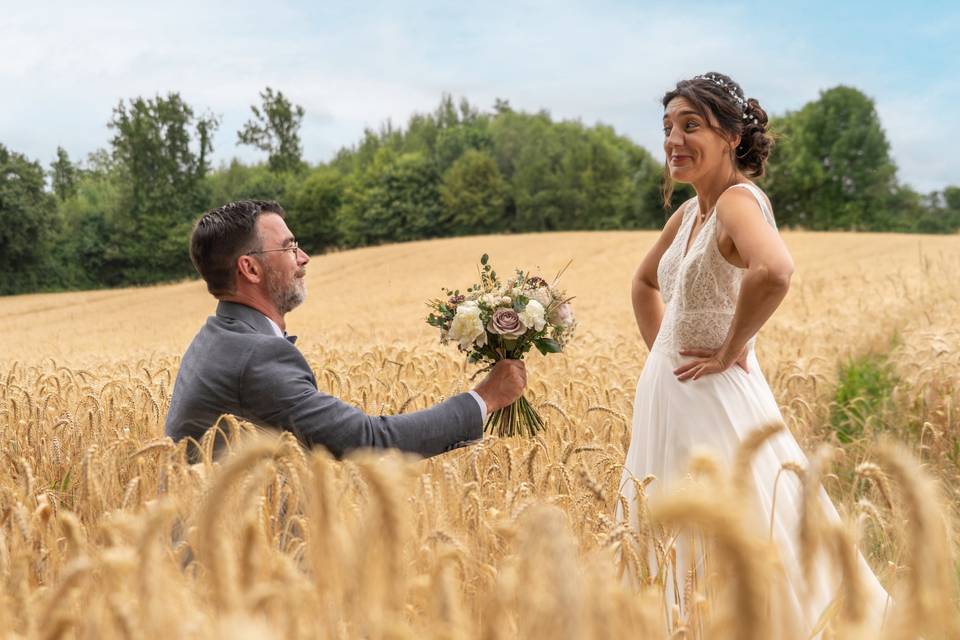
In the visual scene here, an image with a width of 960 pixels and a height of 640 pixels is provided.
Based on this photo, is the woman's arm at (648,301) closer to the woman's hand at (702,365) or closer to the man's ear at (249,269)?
the woman's hand at (702,365)

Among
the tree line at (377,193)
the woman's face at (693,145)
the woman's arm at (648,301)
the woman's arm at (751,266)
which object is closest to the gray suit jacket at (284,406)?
the woman's arm at (751,266)

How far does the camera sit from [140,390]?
519cm

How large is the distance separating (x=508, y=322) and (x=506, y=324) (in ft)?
0.04

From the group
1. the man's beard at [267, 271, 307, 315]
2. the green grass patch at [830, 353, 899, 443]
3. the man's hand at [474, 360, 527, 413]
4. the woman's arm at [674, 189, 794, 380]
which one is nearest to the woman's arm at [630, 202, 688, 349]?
the woman's arm at [674, 189, 794, 380]

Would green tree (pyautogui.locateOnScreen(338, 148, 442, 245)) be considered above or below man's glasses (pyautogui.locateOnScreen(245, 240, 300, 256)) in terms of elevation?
above

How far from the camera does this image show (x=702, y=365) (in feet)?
10.7

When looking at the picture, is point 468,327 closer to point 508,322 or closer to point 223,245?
point 508,322

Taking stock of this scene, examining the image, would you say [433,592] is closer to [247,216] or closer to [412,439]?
[412,439]

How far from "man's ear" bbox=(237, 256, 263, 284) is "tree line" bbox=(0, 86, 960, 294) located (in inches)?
2032

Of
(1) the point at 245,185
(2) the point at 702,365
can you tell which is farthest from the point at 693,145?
(1) the point at 245,185

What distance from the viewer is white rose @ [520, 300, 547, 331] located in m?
3.43

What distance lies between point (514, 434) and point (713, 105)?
1663 mm

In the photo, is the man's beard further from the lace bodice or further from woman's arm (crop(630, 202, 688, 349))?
woman's arm (crop(630, 202, 688, 349))

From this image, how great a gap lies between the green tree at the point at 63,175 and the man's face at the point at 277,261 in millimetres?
83496
